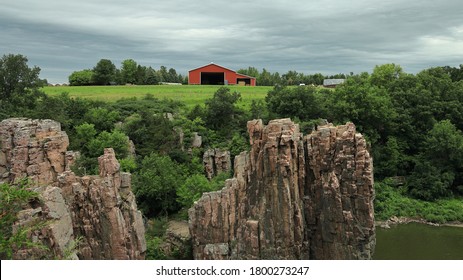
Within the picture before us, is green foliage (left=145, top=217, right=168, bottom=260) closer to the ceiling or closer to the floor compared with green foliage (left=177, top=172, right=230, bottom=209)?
closer to the floor

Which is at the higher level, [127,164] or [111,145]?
[111,145]

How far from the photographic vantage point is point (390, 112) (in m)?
47.7

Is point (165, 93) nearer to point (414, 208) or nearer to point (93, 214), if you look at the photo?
point (414, 208)

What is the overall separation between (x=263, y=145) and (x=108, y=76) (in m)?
60.9

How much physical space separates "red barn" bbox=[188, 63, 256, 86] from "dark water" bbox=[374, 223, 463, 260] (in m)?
45.4

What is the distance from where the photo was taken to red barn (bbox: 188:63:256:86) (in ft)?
246

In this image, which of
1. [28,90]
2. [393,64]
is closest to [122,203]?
[28,90]

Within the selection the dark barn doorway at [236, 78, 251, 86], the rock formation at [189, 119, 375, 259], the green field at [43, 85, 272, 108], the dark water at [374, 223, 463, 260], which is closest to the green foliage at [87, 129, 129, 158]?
the rock formation at [189, 119, 375, 259]

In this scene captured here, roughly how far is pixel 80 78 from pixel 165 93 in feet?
81.4

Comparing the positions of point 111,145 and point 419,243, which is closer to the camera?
point 419,243

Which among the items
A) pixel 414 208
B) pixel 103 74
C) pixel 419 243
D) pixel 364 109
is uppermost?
pixel 103 74

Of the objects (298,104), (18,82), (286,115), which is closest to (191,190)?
(286,115)

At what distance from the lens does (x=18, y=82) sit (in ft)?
139

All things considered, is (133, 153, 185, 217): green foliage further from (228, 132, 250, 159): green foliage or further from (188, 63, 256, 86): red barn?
(188, 63, 256, 86): red barn
